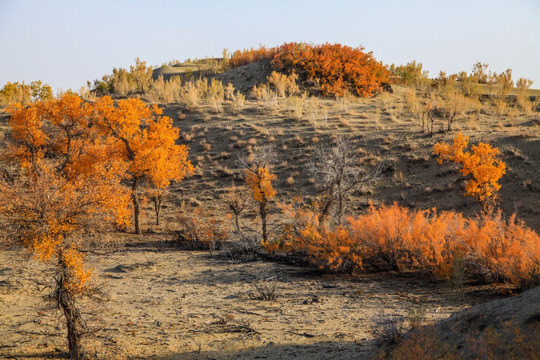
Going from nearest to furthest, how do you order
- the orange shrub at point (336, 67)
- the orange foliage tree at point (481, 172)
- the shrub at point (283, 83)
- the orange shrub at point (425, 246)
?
the orange shrub at point (425, 246) < the orange foliage tree at point (481, 172) < the shrub at point (283, 83) < the orange shrub at point (336, 67)

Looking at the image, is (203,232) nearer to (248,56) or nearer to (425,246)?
(425,246)

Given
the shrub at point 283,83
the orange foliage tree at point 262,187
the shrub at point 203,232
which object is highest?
the shrub at point 283,83

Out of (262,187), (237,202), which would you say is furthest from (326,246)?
(237,202)

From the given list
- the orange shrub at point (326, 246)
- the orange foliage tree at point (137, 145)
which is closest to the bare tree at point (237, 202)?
the orange foliage tree at point (137, 145)

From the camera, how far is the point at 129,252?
21359 millimetres

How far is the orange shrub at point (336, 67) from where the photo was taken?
146ft

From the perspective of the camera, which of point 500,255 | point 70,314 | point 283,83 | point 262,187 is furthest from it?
point 283,83

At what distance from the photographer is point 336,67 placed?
45094mm

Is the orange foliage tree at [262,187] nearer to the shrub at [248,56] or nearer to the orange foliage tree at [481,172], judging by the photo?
the orange foliage tree at [481,172]

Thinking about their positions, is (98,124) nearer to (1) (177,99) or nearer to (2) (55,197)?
(2) (55,197)

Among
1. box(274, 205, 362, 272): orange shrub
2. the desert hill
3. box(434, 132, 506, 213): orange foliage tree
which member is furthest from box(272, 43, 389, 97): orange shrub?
box(274, 205, 362, 272): orange shrub

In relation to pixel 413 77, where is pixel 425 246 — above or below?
below

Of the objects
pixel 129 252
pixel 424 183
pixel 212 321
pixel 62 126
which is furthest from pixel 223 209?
pixel 212 321

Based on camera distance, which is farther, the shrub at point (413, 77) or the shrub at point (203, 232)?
the shrub at point (413, 77)
